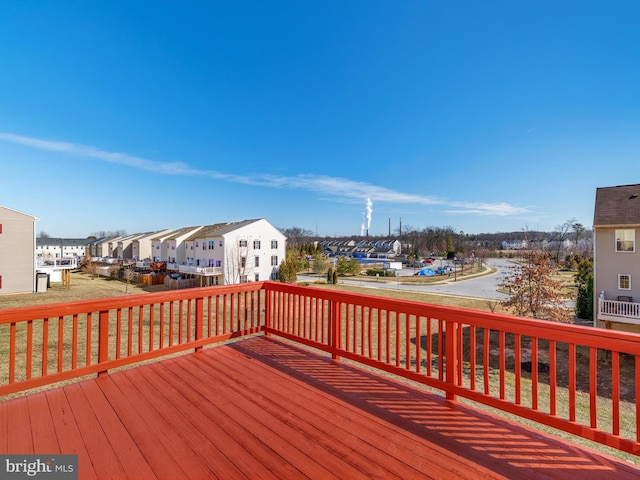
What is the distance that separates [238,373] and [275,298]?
1212 millimetres

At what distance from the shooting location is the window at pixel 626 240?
1064cm

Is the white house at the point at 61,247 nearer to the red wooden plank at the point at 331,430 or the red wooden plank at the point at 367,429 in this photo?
the red wooden plank at the point at 331,430

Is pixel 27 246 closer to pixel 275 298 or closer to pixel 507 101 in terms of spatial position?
pixel 275 298

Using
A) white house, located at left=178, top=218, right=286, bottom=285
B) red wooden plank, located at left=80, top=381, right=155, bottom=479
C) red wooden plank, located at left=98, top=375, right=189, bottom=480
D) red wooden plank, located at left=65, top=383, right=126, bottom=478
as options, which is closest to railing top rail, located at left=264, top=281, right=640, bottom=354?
red wooden plank, located at left=98, top=375, right=189, bottom=480

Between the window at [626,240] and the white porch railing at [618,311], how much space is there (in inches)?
83.0

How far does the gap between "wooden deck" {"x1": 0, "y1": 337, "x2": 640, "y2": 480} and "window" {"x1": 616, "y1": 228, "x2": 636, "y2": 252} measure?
13667 mm

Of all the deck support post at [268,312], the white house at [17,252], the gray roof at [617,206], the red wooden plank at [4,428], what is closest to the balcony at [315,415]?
the red wooden plank at [4,428]

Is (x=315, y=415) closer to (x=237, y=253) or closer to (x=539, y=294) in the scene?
(x=539, y=294)

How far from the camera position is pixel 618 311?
10.6m

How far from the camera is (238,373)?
9.89 ft

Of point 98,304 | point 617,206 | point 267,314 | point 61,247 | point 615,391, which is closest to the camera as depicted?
point 615,391

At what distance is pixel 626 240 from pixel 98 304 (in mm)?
16399

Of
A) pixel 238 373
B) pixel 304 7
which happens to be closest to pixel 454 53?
pixel 304 7

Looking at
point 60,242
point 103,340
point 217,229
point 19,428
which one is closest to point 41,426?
point 19,428
